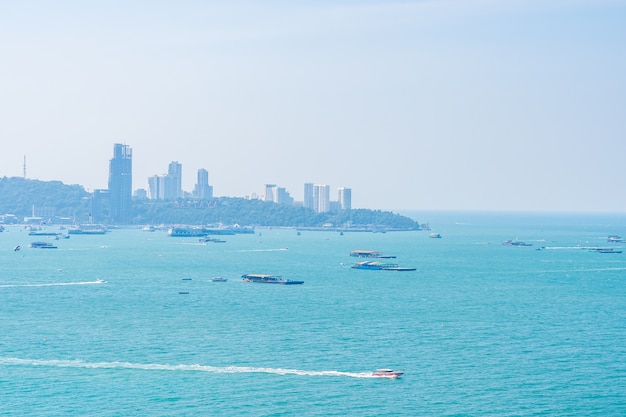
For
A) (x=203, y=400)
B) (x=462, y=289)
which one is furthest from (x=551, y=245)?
(x=203, y=400)

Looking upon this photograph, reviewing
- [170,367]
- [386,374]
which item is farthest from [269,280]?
[386,374]

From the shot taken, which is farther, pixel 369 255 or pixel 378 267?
pixel 369 255

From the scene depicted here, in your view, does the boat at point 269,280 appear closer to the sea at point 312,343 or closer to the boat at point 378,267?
the sea at point 312,343

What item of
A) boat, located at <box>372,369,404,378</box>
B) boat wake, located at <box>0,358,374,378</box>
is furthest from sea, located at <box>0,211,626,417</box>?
boat, located at <box>372,369,404,378</box>

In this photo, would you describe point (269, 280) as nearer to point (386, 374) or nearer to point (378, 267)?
point (378, 267)

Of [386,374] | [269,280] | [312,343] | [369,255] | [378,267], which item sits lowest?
[386,374]

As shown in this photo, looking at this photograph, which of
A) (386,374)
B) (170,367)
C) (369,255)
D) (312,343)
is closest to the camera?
(386,374)

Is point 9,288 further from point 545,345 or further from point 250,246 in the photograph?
point 250,246

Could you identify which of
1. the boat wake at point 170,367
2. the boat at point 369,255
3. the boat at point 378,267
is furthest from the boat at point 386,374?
the boat at point 369,255
